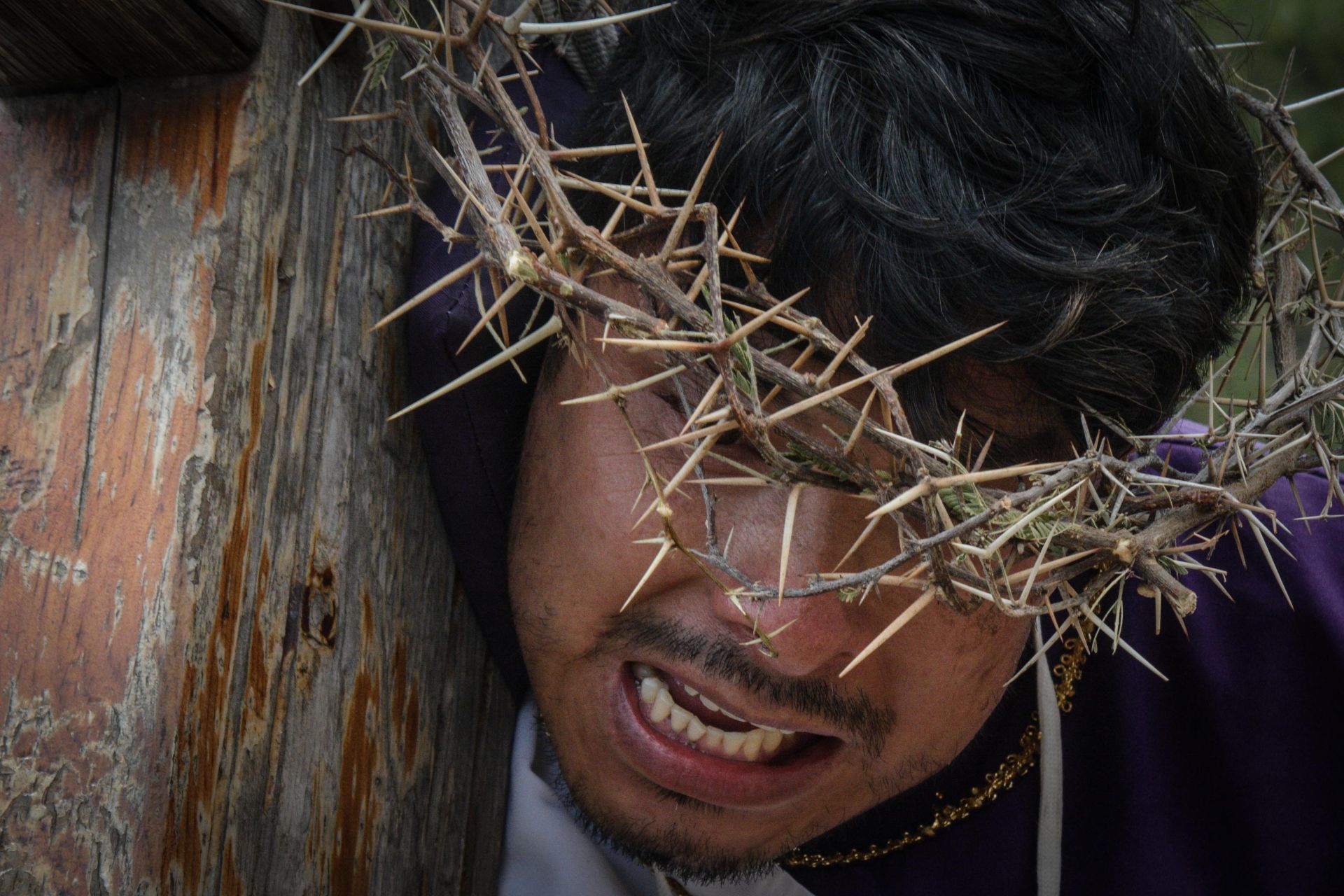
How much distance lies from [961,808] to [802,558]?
654mm

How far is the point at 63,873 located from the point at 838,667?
0.62 m

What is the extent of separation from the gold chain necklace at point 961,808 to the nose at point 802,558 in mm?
540

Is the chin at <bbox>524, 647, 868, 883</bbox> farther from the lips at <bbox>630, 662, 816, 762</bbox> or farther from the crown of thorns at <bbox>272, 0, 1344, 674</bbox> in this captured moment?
the crown of thorns at <bbox>272, 0, 1344, 674</bbox>

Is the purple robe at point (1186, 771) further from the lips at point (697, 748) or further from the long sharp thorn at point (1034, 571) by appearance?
the long sharp thorn at point (1034, 571)

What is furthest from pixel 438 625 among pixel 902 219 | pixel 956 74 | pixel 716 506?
pixel 956 74

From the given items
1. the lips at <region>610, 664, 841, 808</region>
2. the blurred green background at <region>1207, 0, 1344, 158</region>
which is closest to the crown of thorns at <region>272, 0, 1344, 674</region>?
the lips at <region>610, 664, 841, 808</region>

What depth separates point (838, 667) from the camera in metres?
0.98

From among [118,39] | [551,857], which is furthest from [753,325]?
[551,857]

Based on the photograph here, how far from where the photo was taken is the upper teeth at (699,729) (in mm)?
1087

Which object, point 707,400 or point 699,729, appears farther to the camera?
point 699,729

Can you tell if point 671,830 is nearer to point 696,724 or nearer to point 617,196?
point 696,724

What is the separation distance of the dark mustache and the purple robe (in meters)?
0.35

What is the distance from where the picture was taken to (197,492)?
790 millimetres

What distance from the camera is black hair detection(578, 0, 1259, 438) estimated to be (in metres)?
Answer: 0.88
